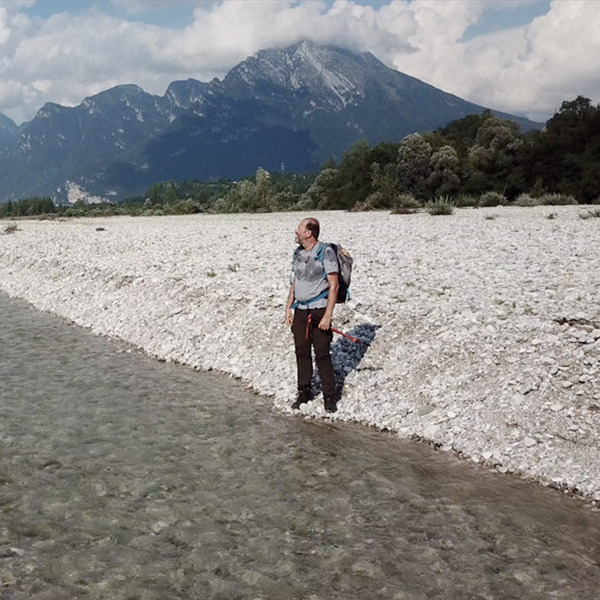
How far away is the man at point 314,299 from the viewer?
1081cm

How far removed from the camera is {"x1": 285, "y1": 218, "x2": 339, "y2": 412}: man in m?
10.8

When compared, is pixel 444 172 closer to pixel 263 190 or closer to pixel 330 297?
pixel 263 190

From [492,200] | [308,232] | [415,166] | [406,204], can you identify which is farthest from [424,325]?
[415,166]

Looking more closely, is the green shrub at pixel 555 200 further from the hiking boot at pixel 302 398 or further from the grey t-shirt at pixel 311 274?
the grey t-shirt at pixel 311 274

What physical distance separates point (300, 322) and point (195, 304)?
733 centimetres

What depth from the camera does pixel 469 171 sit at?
6600 cm

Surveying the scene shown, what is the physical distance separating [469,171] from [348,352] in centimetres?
5776

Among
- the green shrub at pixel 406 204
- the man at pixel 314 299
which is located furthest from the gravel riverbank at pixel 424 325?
the green shrub at pixel 406 204

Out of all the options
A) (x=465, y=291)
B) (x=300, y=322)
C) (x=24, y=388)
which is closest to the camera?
(x=300, y=322)

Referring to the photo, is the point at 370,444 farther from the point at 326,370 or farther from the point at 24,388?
the point at 24,388

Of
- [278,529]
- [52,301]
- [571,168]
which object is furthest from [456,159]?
[278,529]

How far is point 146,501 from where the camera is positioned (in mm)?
8078

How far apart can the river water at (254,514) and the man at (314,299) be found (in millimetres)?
1159

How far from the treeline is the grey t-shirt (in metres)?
36.5
